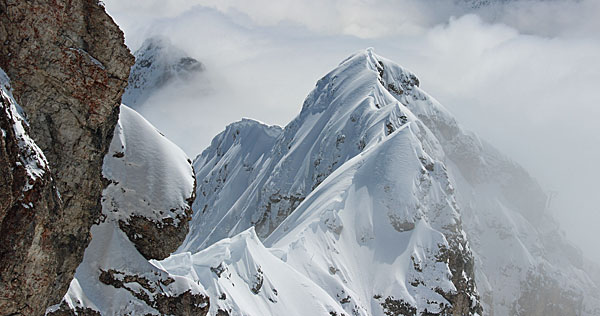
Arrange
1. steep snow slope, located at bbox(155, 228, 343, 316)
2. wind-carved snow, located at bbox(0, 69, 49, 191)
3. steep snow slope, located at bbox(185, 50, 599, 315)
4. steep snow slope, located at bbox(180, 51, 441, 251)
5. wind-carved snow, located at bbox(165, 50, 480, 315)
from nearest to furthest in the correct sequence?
1. wind-carved snow, located at bbox(0, 69, 49, 191)
2. steep snow slope, located at bbox(155, 228, 343, 316)
3. wind-carved snow, located at bbox(165, 50, 480, 315)
4. steep snow slope, located at bbox(185, 50, 599, 315)
5. steep snow slope, located at bbox(180, 51, 441, 251)

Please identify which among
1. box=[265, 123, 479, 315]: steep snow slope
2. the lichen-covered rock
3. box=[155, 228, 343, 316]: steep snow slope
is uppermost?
box=[265, 123, 479, 315]: steep snow slope

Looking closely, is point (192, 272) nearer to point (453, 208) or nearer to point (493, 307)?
point (453, 208)

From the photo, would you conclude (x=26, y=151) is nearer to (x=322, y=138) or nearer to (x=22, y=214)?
(x=22, y=214)

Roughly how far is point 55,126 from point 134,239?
42.1 feet

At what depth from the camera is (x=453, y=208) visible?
380 ft

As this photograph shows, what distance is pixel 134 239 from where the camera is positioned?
31719 millimetres

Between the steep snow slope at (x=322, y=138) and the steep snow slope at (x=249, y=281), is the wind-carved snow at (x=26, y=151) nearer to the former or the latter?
the steep snow slope at (x=249, y=281)

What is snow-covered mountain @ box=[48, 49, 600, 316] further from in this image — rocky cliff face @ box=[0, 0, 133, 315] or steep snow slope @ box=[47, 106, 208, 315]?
rocky cliff face @ box=[0, 0, 133, 315]

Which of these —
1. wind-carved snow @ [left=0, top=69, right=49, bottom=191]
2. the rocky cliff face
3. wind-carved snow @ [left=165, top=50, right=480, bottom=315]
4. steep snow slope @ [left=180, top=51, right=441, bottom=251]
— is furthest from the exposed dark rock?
steep snow slope @ [left=180, top=51, right=441, bottom=251]

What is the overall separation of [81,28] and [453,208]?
335ft

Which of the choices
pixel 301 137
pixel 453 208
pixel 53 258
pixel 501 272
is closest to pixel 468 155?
pixel 501 272

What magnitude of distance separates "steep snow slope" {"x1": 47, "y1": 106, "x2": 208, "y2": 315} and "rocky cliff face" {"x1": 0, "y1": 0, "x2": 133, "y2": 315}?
27.5 ft

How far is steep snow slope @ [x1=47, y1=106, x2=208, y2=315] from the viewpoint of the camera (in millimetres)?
31156

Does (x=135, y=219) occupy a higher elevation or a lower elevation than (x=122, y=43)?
lower
